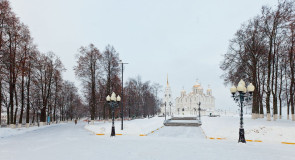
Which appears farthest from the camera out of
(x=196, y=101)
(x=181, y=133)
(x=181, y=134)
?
(x=196, y=101)

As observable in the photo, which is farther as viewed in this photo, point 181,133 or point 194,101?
point 194,101

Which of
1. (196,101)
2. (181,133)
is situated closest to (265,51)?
(181,133)

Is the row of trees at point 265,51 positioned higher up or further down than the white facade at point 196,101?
higher up

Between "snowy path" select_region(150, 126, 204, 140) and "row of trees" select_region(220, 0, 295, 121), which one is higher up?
"row of trees" select_region(220, 0, 295, 121)

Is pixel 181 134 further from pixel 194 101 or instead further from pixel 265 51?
pixel 194 101

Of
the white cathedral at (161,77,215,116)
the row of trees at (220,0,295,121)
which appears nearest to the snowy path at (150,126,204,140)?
the row of trees at (220,0,295,121)

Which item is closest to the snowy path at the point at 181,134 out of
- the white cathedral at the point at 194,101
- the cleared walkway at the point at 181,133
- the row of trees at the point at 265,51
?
the cleared walkway at the point at 181,133

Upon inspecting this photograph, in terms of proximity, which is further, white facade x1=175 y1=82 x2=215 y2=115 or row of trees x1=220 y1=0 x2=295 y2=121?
white facade x1=175 y1=82 x2=215 y2=115

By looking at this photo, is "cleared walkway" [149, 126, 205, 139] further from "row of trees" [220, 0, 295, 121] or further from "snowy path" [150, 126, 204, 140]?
"row of trees" [220, 0, 295, 121]

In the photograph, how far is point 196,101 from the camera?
349 feet

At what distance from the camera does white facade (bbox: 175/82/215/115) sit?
107m

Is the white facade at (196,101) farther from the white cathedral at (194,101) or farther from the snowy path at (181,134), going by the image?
the snowy path at (181,134)

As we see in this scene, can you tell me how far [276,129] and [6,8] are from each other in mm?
27552

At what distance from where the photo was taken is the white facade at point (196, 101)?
350ft
